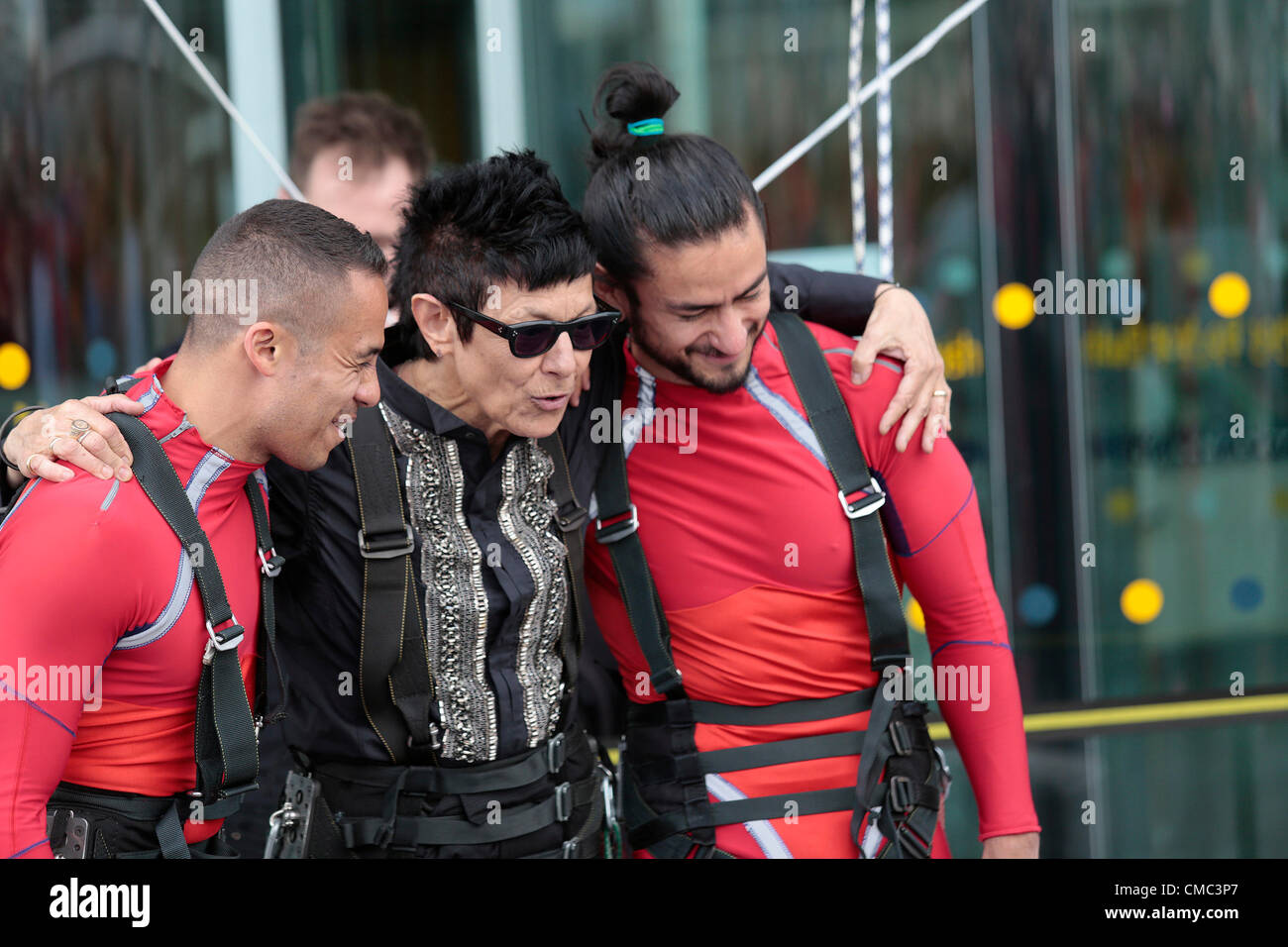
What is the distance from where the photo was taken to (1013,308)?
377cm

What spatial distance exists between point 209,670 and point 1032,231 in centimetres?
289

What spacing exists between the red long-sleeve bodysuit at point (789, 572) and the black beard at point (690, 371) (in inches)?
2.3

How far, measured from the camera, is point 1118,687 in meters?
3.89

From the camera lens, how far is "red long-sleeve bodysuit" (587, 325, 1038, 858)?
6.84ft

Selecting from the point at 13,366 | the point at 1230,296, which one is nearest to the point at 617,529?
the point at 13,366

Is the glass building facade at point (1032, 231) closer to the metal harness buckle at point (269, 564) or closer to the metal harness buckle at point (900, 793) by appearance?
the metal harness buckle at point (900, 793)

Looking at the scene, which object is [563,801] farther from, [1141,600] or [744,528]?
[1141,600]

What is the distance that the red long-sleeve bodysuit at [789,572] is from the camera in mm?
2084

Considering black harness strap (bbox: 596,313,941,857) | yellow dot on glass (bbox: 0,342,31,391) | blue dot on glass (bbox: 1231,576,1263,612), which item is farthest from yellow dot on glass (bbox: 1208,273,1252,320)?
yellow dot on glass (bbox: 0,342,31,391)

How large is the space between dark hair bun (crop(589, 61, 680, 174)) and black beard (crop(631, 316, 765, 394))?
344 millimetres

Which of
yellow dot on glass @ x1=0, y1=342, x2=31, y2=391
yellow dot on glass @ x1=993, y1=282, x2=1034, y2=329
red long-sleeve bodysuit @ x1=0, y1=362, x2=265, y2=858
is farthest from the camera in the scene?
yellow dot on glass @ x1=993, y1=282, x2=1034, y2=329

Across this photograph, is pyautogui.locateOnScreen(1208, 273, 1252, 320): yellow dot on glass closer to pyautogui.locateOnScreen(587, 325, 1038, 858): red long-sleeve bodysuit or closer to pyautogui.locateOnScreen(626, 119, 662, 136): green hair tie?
pyautogui.locateOnScreen(587, 325, 1038, 858): red long-sleeve bodysuit
